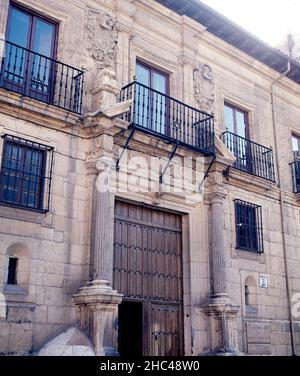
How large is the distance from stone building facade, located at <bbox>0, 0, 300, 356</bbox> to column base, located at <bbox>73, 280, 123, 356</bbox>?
2cm

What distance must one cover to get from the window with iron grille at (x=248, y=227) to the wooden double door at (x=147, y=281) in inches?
65.8

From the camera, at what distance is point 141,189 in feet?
30.2

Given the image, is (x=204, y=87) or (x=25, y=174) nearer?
(x=25, y=174)

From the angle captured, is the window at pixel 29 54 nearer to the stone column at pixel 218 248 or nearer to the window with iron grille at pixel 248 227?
the stone column at pixel 218 248

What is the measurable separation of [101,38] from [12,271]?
4680 millimetres

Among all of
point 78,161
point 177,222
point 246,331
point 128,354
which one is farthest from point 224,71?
point 128,354

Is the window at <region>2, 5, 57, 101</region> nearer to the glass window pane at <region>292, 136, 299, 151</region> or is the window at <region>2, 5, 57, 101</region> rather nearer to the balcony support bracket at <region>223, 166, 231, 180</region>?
the balcony support bracket at <region>223, 166, 231, 180</region>

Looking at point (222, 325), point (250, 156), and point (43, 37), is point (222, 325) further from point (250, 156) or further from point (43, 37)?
point (43, 37)

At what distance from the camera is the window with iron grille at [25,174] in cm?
759

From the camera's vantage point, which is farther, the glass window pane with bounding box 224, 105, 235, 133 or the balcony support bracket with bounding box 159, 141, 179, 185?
the glass window pane with bounding box 224, 105, 235, 133

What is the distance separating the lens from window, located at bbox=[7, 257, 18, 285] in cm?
739

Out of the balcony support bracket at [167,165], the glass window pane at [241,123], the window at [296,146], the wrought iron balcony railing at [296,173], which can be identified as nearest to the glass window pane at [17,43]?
the balcony support bracket at [167,165]

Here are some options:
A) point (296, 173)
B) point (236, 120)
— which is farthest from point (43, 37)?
point (296, 173)

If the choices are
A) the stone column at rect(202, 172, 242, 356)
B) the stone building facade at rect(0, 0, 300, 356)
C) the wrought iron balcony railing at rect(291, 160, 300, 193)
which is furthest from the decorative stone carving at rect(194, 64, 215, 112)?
the wrought iron balcony railing at rect(291, 160, 300, 193)
